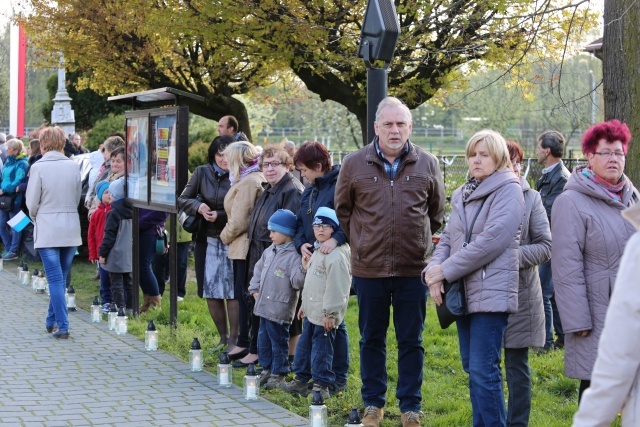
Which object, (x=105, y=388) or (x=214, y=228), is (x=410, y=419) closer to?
(x=105, y=388)

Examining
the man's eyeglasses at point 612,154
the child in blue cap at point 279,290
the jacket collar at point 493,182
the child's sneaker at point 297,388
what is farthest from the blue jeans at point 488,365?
the child in blue cap at point 279,290

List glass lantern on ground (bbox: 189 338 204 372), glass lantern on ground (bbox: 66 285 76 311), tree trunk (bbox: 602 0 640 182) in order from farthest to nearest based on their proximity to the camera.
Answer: glass lantern on ground (bbox: 66 285 76 311) < glass lantern on ground (bbox: 189 338 204 372) < tree trunk (bbox: 602 0 640 182)

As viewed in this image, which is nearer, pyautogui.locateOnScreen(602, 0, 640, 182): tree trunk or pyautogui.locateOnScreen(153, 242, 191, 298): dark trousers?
pyautogui.locateOnScreen(602, 0, 640, 182): tree trunk

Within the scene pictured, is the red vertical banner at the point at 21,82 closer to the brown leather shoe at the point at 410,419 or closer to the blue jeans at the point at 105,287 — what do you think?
the blue jeans at the point at 105,287

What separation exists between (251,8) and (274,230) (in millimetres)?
7032

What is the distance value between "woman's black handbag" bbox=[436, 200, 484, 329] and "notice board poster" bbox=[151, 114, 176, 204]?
15.7 ft

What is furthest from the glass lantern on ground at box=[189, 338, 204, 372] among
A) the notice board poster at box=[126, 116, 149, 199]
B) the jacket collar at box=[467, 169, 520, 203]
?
the jacket collar at box=[467, 169, 520, 203]

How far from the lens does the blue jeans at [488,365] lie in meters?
5.67

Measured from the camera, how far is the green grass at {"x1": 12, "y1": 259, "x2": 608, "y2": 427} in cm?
708

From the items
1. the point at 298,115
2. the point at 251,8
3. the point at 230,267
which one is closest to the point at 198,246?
the point at 230,267

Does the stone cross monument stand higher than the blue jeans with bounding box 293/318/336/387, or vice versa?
the stone cross monument

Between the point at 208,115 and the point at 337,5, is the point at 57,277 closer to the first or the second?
the point at 337,5

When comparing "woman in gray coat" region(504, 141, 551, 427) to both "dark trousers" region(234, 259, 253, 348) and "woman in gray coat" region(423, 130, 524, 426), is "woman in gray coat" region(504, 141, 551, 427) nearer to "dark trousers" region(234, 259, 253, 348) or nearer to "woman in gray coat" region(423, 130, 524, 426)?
"woman in gray coat" region(423, 130, 524, 426)

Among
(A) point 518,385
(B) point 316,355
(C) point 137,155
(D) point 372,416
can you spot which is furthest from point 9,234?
(A) point 518,385
